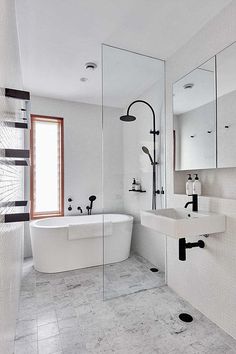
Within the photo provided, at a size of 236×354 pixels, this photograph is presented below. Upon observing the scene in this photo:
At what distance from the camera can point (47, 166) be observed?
3689 mm

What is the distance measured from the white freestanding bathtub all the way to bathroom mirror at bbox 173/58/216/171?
48.4 inches

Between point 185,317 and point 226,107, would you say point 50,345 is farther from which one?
point 226,107

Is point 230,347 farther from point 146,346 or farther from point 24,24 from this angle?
point 24,24

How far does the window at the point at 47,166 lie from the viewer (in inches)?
141

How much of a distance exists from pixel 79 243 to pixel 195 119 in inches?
86.4

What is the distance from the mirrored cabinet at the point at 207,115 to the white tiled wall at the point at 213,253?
107 millimetres

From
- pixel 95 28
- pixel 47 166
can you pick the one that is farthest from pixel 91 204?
pixel 95 28

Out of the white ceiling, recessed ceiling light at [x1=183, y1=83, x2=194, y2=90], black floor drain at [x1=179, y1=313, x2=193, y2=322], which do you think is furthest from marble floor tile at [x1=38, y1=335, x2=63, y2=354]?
the white ceiling

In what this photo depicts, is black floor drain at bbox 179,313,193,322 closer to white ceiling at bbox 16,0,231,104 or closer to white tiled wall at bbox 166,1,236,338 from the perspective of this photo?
white tiled wall at bbox 166,1,236,338

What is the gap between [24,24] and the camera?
1.93 meters

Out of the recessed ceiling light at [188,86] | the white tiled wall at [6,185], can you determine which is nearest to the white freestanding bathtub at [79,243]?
the white tiled wall at [6,185]

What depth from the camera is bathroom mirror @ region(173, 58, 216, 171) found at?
6.49 ft

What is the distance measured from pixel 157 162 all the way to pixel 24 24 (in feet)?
6.51

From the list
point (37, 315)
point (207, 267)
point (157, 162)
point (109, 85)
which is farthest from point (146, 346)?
point (109, 85)
